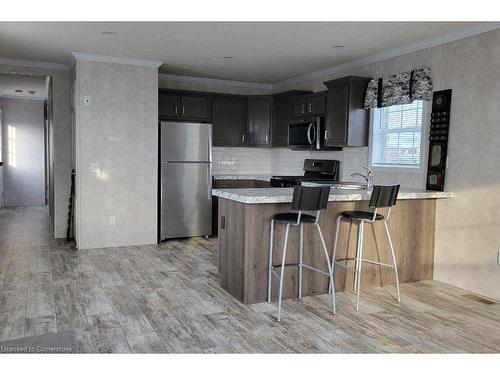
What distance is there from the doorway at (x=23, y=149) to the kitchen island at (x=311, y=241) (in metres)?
7.60

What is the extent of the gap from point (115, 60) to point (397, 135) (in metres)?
3.50

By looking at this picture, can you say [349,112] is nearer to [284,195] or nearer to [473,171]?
[473,171]

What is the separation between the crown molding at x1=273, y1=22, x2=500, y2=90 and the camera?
13.2ft

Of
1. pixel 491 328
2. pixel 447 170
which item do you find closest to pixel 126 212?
pixel 447 170

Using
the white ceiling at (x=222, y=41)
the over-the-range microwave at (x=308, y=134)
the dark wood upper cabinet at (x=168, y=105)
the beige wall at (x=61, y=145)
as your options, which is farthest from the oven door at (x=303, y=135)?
the beige wall at (x=61, y=145)

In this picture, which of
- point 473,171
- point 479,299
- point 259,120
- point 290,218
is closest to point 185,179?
point 259,120

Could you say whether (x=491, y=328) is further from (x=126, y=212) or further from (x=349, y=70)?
(x=126, y=212)

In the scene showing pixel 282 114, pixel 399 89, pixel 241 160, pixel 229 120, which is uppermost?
pixel 399 89

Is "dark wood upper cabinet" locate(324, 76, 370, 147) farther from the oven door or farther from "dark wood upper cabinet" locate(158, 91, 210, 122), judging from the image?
"dark wood upper cabinet" locate(158, 91, 210, 122)

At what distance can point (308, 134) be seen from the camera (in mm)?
6004
